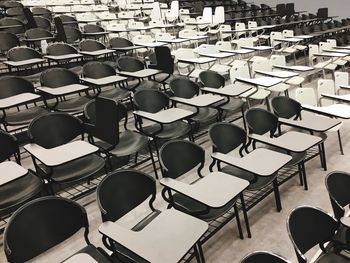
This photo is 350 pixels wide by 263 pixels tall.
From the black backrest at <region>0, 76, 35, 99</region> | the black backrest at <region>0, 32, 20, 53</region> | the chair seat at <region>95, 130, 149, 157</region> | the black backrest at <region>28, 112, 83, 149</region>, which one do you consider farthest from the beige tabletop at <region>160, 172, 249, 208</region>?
the black backrest at <region>0, 32, 20, 53</region>

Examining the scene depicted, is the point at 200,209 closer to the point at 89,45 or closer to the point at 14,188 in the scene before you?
the point at 14,188

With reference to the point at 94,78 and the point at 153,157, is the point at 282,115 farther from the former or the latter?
the point at 94,78

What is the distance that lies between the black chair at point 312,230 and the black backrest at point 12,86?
3.42 meters

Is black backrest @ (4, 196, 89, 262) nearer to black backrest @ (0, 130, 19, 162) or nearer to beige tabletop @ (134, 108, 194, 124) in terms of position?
black backrest @ (0, 130, 19, 162)

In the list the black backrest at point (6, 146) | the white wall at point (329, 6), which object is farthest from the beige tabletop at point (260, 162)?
the white wall at point (329, 6)

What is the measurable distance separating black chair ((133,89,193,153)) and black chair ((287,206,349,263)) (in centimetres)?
197

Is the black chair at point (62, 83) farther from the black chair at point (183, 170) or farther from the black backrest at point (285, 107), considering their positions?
the black backrest at point (285, 107)

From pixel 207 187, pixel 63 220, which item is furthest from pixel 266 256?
pixel 63 220

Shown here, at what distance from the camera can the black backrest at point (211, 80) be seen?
16.5ft

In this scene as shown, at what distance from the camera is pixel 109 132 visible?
3416 mm

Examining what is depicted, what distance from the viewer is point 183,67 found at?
6785 mm

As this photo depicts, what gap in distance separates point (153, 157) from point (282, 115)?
5.40 ft

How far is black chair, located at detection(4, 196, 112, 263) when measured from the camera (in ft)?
6.48

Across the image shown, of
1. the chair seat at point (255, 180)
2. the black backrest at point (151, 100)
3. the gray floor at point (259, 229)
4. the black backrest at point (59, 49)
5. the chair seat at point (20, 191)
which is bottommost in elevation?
the gray floor at point (259, 229)
